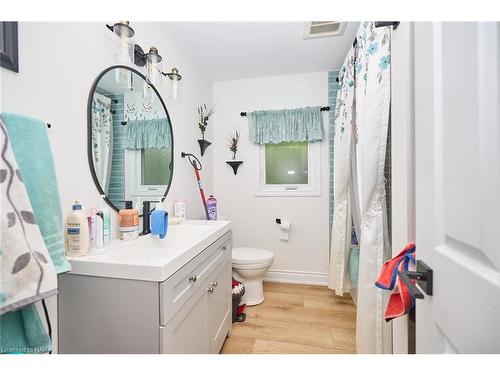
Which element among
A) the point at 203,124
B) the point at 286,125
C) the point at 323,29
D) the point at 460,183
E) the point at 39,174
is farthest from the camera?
the point at 286,125

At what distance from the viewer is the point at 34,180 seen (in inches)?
25.7

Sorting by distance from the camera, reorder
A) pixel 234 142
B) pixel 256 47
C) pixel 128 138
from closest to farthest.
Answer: pixel 128 138
pixel 256 47
pixel 234 142

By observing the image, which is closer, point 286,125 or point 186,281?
point 186,281

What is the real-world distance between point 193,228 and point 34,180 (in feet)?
3.01

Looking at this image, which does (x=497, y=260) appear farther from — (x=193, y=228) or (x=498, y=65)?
(x=193, y=228)

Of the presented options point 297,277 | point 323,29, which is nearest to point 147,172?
point 323,29

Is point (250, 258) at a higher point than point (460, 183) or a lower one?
lower

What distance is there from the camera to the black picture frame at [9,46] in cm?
69

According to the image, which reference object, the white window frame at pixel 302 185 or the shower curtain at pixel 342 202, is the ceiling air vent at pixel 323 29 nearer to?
the shower curtain at pixel 342 202

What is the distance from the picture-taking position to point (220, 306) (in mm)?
1339

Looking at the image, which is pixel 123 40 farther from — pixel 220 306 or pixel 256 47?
pixel 220 306

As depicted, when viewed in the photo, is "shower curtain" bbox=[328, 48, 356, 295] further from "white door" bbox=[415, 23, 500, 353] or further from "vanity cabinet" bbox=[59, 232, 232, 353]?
"vanity cabinet" bbox=[59, 232, 232, 353]

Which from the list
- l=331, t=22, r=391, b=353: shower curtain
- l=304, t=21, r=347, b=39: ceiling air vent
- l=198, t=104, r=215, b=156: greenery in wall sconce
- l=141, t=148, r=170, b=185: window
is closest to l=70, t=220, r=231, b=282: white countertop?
l=141, t=148, r=170, b=185: window

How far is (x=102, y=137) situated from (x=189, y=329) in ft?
3.45
